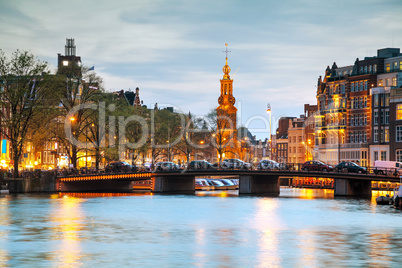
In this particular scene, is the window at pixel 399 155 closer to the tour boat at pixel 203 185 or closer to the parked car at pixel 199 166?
the parked car at pixel 199 166

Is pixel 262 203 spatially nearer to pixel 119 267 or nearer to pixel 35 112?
pixel 35 112

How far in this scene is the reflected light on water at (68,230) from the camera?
45531 millimetres

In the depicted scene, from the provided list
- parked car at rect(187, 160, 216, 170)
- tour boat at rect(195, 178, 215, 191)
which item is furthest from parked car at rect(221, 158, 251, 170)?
tour boat at rect(195, 178, 215, 191)

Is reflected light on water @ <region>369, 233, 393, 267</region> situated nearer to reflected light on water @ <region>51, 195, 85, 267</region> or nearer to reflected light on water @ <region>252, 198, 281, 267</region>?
reflected light on water @ <region>252, 198, 281, 267</region>

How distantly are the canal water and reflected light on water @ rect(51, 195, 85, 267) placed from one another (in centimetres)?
6

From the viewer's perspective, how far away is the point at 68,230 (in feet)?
195

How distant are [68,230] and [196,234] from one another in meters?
9.79

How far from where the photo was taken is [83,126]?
11862cm

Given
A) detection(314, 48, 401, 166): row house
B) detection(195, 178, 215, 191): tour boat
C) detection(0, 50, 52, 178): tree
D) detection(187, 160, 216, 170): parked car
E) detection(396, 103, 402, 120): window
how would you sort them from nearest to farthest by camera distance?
1. detection(0, 50, 52, 178): tree
2. detection(187, 160, 216, 170): parked car
3. detection(396, 103, 402, 120): window
4. detection(314, 48, 401, 166): row house
5. detection(195, 178, 215, 191): tour boat

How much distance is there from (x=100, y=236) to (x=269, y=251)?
1337 cm

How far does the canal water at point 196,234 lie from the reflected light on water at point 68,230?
0.21ft

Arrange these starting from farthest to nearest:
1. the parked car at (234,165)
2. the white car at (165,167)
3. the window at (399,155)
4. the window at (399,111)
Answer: the window at (399,155), the window at (399,111), the parked car at (234,165), the white car at (165,167)

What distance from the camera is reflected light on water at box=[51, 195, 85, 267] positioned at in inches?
1793

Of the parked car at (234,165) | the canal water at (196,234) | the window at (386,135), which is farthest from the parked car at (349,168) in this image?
the window at (386,135)
